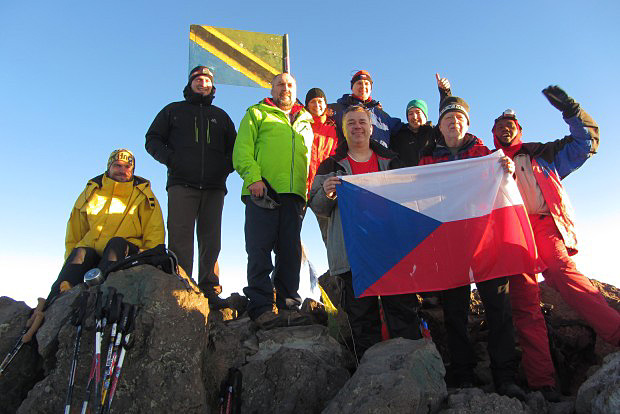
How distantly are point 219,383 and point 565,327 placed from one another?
15.4 feet

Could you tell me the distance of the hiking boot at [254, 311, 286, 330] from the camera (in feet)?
19.6

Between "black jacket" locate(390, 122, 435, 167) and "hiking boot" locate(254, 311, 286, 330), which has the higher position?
"black jacket" locate(390, 122, 435, 167)

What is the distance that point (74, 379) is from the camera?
434 cm

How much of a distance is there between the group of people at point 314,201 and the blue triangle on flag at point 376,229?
187 mm

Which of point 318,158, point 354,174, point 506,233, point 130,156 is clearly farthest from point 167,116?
point 506,233

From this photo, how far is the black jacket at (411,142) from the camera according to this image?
7.72 metres

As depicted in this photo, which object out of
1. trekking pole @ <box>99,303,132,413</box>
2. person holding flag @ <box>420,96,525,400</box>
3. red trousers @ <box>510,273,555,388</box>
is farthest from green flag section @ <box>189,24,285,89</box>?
red trousers @ <box>510,273,555,388</box>

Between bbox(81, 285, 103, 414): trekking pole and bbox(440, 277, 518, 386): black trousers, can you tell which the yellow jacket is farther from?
bbox(440, 277, 518, 386): black trousers

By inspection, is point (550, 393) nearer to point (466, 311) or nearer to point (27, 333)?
point (466, 311)

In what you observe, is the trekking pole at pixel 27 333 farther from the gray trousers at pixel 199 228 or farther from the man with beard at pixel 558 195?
the man with beard at pixel 558 195

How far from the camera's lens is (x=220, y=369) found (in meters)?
5.14

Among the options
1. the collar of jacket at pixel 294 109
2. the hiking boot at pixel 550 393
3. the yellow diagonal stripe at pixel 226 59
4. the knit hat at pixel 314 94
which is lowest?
the hiking boot at pixel 550 393

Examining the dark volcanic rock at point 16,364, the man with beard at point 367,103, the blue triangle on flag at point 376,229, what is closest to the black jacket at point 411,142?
the man with beard at point 367,103

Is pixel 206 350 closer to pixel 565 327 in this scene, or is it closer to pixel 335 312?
pixel 335 312
